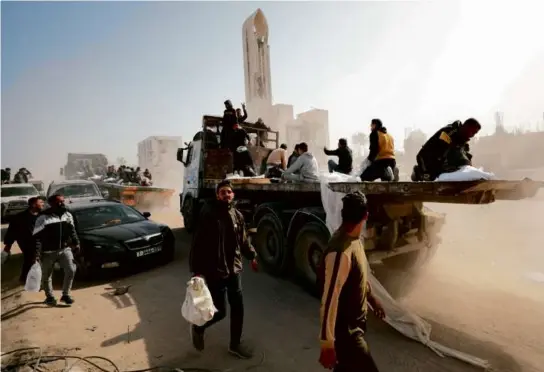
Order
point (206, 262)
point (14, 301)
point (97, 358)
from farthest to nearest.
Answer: point (14, 301), point (97, 358), point (206, 262)

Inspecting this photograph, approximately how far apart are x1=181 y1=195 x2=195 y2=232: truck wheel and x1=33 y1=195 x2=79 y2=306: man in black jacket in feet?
13.4

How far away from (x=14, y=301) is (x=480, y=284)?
8002 millimetres

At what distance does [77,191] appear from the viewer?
11.7 metres

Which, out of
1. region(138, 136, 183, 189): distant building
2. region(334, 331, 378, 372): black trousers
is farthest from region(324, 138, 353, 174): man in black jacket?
region(138, 136, 183, 189): distant building

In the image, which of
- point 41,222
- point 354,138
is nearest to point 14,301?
point 41,222

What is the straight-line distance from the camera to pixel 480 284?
222 inches

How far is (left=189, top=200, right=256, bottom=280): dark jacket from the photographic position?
3334 millimetres

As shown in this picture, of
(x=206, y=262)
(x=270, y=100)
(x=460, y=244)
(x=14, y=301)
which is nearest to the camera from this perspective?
(x=206, y=262)

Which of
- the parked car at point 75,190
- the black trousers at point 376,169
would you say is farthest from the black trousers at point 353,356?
the parked car at point 75,190

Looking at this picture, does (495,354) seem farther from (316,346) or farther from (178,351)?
(178,351)

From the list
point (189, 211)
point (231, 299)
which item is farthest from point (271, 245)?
point (189, 211)

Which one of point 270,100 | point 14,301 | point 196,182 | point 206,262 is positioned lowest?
point 14,301

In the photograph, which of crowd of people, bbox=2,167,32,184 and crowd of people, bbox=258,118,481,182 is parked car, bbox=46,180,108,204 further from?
crowd of people, bbox=2,167,32,184

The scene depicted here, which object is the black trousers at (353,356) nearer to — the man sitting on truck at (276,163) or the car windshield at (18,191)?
the man sitting on truck at (276,163)
